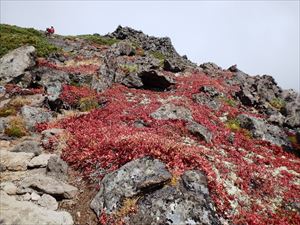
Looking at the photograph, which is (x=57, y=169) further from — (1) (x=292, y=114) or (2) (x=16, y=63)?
(1) (x=292, y=114)

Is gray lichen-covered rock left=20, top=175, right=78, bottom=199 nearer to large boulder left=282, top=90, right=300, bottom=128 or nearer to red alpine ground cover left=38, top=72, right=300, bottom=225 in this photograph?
red alpine ground cover left=38, top=72, right=300, bottom=225

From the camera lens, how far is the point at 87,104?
28672 mm

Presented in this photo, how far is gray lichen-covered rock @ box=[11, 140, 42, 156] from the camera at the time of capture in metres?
18.2

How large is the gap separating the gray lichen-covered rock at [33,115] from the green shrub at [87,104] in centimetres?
391

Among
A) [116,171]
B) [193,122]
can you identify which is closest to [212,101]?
[193,122]

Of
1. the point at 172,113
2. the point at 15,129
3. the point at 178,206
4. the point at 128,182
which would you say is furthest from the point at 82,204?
the point at 172,113

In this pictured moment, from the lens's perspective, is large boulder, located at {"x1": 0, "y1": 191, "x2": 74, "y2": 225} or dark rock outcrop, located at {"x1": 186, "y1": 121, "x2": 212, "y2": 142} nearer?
large boulder, located at {"x1": 0, "y1": 191, "x2": 74, "y2": 225}

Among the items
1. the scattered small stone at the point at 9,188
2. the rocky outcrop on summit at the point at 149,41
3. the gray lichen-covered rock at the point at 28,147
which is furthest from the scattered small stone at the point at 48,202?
the rocky outcrop on summit at the point at 149,41

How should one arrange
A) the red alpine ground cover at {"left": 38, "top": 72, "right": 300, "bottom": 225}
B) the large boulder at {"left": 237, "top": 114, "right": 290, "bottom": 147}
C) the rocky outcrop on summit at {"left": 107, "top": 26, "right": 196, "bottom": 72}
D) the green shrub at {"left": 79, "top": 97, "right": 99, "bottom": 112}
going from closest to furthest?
the red alpine ground cover at {"left": 38, "top": 72, "right": 300, "bottom": 225} < the large boulder at {"left": 237, "top": 114, "right": 290, "bottom": 147} < the green shrub at {"left": 79, "top": 97, "right": 99, "bottom": 112} < the rocky outcrop on summit at {"left": 107, "top": 26, "right": 196, "bottom": 72}

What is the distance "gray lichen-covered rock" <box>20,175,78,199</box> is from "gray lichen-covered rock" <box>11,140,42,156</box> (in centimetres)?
378

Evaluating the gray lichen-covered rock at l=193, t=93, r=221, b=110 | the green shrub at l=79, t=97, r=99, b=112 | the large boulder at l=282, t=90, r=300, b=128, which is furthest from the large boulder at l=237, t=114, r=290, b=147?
the green shrub at l=79, t=97, r=99, b=112

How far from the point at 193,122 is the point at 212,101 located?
1002 cm

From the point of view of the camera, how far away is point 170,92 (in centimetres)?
3725

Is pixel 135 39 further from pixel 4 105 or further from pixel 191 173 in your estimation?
pixel 191 173
